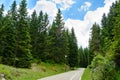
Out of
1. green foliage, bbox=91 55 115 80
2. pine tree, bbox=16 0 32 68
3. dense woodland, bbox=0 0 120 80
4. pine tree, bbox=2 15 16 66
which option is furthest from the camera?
pine tree, bbox=16 0 32 68

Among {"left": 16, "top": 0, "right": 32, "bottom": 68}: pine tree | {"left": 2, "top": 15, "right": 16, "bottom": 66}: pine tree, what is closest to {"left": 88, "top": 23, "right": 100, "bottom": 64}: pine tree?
{"left": 16, "top": 0, "right": 32, "bottom": 68}: pine tree

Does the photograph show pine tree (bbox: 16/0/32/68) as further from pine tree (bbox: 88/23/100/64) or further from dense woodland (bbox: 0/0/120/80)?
pine tree (bbox: 88/23/100/64)

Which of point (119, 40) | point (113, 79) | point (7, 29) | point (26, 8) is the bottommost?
point (113, 79)

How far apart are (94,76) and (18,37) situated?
2626cm

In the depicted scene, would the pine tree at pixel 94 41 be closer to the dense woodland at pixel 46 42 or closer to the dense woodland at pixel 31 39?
the dense woodland at pixel 46 42

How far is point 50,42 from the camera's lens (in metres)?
59.8

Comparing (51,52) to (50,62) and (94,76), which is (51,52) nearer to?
(50,62)

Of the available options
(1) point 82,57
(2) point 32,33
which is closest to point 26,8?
(2) point 32,33

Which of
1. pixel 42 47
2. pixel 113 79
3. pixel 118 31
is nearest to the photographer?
pixel 113 79

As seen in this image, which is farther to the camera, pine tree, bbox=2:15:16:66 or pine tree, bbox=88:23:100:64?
pine tree, bbox=88:23:100:64

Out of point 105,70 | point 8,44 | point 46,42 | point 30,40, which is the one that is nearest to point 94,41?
point 46,42

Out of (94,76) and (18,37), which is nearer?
(94,76)

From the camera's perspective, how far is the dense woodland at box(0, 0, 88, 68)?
42188mm

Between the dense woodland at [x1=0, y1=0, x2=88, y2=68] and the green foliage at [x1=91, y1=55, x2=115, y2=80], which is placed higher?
the dense woodland at [x1=0, y1=0, x2=88, y2=68]
